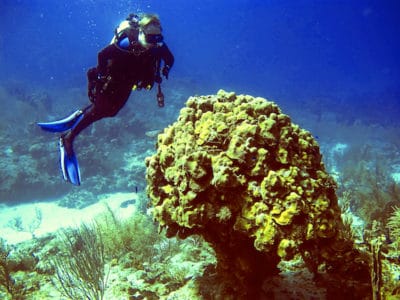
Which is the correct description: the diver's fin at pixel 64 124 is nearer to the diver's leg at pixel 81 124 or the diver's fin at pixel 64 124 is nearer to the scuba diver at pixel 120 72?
the scuba diver at pixel 120 72

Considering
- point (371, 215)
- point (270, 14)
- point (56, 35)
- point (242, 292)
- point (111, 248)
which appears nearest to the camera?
point (242, 292)

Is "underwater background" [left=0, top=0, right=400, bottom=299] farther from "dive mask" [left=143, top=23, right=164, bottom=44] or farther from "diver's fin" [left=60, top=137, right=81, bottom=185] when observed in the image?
"dive mask" [left=143, top=23, right=164, bottom=44]

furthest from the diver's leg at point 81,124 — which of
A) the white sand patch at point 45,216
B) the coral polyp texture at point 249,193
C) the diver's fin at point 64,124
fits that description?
the white sand patch at point 45,216

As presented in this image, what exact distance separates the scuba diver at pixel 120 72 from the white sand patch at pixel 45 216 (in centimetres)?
545

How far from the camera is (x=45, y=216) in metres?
12.7

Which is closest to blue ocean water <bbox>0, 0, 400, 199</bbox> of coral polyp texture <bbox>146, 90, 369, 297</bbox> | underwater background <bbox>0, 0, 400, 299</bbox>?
underwater background <bbox>0, 0, 400, 299</bbox>

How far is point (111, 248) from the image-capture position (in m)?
6.04

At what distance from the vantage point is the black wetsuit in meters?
5.09

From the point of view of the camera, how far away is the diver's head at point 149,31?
4.81m

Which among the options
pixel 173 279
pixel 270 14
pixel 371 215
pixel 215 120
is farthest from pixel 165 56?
pixel 270 14

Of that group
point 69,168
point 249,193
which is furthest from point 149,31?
point 249,193

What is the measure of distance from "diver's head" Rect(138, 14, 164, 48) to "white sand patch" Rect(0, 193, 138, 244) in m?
7.25

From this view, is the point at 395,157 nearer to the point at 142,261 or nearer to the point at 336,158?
the point at 336,158

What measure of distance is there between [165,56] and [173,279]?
4.04 meters
